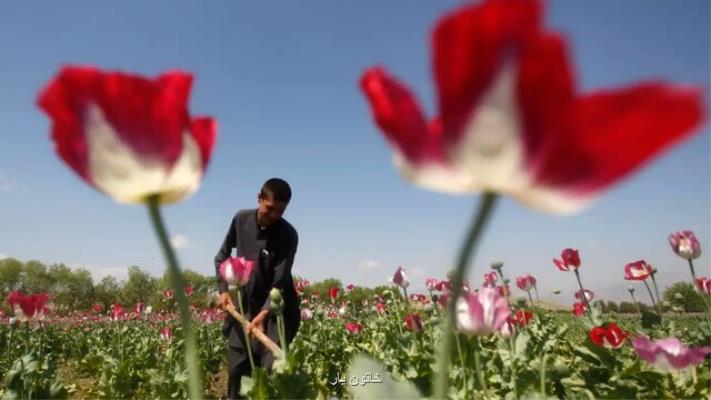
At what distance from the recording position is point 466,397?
9.16 feet

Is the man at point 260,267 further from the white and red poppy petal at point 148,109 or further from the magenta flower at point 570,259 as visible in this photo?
the white and red poppy petal at point 148,109

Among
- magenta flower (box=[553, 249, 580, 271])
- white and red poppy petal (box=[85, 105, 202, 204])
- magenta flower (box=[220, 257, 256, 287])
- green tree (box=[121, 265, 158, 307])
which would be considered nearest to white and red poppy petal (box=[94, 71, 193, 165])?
white and red poppy petal (box=[85, 105, 202, 204])

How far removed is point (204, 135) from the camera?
27.9 inches

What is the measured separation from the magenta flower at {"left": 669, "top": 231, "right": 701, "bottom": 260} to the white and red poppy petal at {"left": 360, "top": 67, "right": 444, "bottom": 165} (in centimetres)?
443

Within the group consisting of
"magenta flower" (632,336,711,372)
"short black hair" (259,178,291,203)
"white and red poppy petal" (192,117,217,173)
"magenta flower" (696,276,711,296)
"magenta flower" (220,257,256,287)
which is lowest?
"magenta flower" (632,336,711,372)

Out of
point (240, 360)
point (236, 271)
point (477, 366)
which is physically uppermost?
point (236, 271)

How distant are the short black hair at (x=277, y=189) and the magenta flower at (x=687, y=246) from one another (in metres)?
3.45

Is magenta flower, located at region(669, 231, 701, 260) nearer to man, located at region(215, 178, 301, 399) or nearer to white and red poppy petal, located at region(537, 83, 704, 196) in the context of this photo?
man, located at region(215, 178, 301, 399)

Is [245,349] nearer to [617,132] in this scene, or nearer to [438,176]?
[438,176]

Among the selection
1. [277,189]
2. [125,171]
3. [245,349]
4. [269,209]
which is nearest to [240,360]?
[245,349]

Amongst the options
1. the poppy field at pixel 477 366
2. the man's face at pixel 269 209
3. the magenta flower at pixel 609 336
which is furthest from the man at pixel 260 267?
the magenta flower at pixel 609 336

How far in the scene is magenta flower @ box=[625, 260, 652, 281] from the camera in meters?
5.09

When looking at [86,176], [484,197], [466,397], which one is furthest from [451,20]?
[466,397]

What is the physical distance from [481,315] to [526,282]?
17.4 ft
